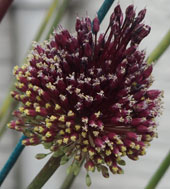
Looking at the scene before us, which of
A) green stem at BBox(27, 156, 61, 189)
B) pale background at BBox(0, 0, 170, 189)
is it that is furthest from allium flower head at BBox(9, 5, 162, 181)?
pale background at BBox(0, 0, 170, 189)

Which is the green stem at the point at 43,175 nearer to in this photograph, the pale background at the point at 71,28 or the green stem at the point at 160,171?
the green stem at the point at 160,171

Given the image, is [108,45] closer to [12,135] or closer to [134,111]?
[134,111]

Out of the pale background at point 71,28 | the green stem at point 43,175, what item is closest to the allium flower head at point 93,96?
the green stem at point 43,175

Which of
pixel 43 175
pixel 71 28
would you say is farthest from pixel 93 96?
pixel 71 28

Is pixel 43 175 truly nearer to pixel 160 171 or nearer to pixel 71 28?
pixel 160 171

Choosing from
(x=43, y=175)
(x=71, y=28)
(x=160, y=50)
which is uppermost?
(x=71, y=28)

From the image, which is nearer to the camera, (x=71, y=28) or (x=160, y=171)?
(x=160, y=171)
